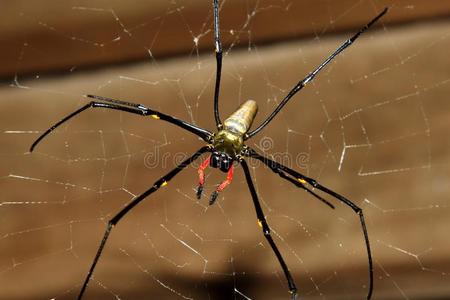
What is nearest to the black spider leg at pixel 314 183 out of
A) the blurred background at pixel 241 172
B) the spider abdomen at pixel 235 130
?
the spider abdomen at pixel 235 130

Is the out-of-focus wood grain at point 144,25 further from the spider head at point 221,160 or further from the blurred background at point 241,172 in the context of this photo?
the spider head at point 221,160

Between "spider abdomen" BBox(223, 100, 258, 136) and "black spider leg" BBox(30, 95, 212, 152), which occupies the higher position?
"spider abdomen" BBox(223, 100, 258, 136)

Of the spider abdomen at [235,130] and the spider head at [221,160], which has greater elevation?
the spider abdomen at [235,130]

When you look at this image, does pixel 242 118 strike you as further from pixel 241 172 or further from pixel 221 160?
pixel 241 172

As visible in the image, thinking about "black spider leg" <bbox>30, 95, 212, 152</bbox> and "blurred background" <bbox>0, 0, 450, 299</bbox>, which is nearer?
"black spider leg" <bbox>30, 95, 212, 152</bbox>

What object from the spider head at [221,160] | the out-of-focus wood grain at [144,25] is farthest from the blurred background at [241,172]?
the spider head at [221,160]

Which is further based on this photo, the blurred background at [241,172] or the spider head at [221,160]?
the blurred background at [241,172]

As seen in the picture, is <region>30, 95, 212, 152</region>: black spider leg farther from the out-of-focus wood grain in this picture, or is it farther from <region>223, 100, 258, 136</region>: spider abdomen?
the out-of-focus wood grain

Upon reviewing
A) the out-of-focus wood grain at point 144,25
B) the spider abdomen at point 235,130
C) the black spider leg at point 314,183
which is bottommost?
the black spider leg at point 314,183

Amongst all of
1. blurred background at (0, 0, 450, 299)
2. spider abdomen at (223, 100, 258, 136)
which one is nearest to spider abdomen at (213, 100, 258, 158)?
spider abdomen at (223, 100, 258, 136)
